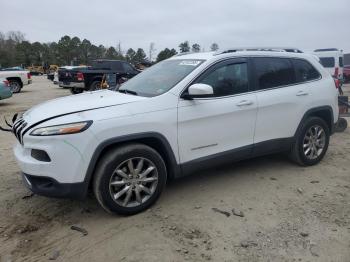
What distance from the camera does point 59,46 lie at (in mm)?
89562

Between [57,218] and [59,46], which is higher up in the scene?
[59,46]

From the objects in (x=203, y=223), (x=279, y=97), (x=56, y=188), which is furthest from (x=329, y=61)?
(x=56, y=188)

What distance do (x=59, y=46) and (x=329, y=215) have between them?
93447 mm

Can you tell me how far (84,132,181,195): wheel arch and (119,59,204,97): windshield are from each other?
527 millimetres

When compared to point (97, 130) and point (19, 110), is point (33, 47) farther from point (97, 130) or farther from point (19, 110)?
point (97, 130)

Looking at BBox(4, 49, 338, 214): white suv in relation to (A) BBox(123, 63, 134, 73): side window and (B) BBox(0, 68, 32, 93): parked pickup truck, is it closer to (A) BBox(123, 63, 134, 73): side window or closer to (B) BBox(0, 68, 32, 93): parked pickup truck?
(A) BBox(123, 63, 134, 73): side window

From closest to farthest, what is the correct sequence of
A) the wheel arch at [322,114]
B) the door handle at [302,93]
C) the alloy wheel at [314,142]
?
the door handle at [302,93], the wheel arch at [322,114], the alloy wheel at [314,142]

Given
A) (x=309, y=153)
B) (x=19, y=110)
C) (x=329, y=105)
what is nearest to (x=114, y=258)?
(x=309, y=153)

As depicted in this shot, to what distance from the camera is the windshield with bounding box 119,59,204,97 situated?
165 inches

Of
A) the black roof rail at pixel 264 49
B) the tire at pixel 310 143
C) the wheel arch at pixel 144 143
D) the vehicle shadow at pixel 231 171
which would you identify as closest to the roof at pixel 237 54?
the black roof rail at pixel 264 49

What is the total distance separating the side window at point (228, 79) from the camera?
14.1 feet

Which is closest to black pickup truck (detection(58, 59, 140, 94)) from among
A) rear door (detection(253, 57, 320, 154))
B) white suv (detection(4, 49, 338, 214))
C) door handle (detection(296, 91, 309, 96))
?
white suv (detection(4, 49, 338, 214))

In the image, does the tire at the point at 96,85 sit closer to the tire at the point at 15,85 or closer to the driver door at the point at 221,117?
the tire at the point at 15,85

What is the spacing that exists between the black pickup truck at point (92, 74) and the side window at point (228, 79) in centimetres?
1135
